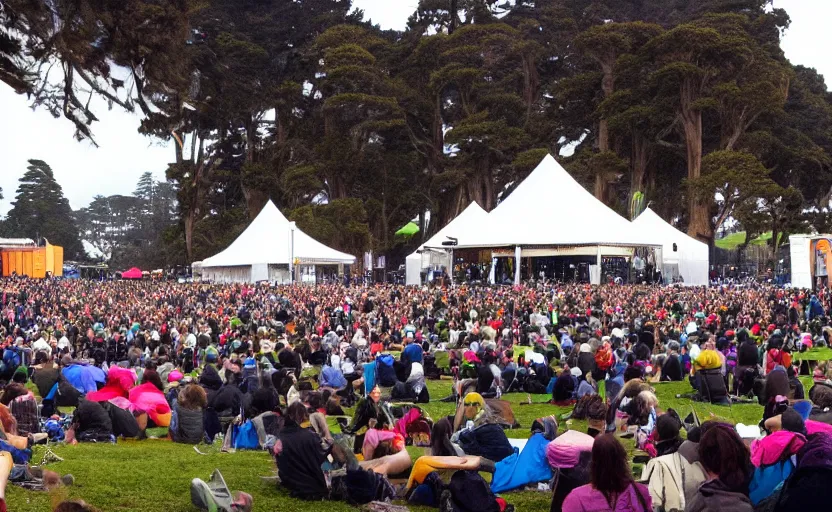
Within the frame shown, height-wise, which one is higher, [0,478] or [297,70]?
[297,70]

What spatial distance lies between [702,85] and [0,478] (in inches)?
1860

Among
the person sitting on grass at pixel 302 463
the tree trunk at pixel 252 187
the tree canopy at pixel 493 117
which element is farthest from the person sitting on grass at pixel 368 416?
the tree trunk at pixel 252 187

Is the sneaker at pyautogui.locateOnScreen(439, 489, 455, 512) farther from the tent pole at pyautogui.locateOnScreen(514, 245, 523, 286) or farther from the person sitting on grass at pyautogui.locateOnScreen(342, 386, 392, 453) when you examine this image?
the tent pole at pyautogui.locateOnScreen(514, 245, 523, 286)

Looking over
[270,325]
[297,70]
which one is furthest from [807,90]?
[270,325]

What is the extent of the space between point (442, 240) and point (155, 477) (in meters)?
31.3

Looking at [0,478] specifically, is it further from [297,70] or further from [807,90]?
[807,90]

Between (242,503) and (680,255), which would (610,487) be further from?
(680,255)

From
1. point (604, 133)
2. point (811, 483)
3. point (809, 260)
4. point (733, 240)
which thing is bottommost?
point (811, 483)

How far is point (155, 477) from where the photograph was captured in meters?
7.82

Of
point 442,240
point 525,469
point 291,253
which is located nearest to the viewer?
point 525,469

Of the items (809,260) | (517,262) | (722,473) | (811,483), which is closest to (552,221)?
(517,262)

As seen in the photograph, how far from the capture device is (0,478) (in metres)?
5.43

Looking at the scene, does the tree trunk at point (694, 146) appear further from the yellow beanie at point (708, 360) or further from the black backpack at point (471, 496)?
the black backpack at point (471, 496)

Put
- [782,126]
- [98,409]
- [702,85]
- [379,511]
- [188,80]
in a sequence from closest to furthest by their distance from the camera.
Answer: [379,511], [188,80], [98,409], [702,85], [782,126]
